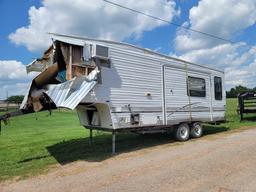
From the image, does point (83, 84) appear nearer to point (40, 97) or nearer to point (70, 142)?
point (40, 97)


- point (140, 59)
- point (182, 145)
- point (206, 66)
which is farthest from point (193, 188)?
point (206, 66)

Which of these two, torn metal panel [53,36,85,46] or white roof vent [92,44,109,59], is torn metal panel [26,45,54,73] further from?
white roof vent [92,44,109,59]

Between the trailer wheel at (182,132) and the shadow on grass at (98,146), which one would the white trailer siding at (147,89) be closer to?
the trailer wheel at (182,132)

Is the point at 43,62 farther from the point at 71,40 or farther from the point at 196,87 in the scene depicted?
the point at 196,87

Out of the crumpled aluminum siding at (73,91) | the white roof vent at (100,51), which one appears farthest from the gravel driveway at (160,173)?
the white roof vent at (100,51)

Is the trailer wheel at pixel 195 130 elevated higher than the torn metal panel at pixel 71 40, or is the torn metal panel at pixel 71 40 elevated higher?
the torn metal panel at pixel 71 40

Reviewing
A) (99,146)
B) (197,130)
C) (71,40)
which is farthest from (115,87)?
(197,130)

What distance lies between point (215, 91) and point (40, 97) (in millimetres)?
7774

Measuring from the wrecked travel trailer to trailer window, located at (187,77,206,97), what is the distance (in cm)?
4

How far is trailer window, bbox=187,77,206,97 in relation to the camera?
38.6 ft

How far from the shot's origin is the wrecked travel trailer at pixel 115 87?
8.55 m

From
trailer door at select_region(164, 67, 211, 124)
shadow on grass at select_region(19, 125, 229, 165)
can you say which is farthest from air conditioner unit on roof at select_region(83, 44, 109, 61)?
shadow on grass at select_region(19, 125, 229, 165)

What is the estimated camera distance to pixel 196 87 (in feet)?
39.7

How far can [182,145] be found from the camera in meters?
10.1
